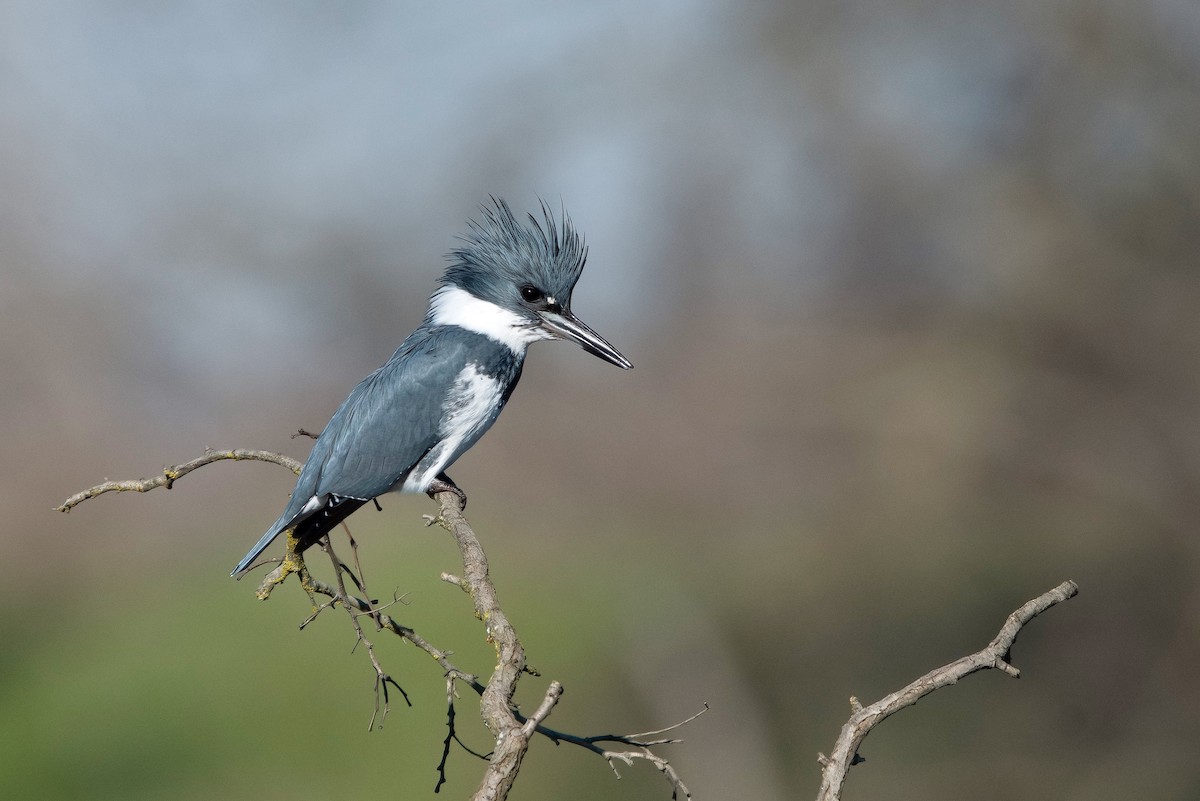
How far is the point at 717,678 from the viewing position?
7152mm

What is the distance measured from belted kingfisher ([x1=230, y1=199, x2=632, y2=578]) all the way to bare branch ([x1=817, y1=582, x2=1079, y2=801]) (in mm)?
1580

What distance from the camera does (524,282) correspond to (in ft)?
11.2

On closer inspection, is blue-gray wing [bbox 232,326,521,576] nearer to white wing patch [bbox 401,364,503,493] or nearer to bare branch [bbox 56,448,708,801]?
white wing patch [bbox 401,364,503,493]

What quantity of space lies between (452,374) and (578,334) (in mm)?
404

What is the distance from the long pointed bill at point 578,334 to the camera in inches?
133

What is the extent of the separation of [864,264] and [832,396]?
1.17 meters

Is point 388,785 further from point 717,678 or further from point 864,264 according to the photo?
point 864,264

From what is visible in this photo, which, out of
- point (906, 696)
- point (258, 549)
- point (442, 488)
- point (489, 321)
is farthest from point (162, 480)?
point (906, 696)

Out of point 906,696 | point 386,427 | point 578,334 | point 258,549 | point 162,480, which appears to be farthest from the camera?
point 578,334

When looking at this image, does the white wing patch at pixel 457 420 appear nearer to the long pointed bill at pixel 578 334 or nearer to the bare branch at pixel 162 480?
the long pointed bill at pixel 578 334

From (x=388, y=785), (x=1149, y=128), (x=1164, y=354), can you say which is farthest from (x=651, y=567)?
(x=1149, y=128)

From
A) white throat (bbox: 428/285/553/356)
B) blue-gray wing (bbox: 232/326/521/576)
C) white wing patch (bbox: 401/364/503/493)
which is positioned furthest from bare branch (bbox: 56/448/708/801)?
white throat (bbox: 428/285/553/356)

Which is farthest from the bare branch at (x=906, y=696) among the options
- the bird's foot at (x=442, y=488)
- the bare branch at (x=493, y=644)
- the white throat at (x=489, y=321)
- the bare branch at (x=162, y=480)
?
the white throat at (x=489, y=321)

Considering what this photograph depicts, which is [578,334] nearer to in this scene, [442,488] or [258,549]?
[442,488]
